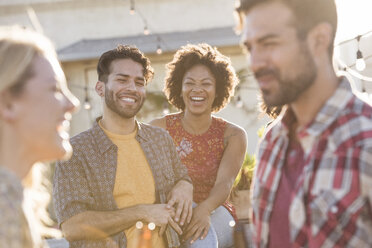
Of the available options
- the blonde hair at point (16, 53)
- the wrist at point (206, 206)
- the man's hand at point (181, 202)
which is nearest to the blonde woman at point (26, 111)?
the blonde hair at point (16, 53)

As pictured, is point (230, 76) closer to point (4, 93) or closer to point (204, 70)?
point (204, 70)

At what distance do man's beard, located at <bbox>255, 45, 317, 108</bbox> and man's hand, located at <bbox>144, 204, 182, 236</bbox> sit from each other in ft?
5.72

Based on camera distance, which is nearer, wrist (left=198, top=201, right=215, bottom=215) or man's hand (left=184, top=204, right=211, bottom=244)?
man's hand (left=184, top=204, right=211, bottom=244)

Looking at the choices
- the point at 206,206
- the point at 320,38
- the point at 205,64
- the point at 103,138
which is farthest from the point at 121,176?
the point at 320,38

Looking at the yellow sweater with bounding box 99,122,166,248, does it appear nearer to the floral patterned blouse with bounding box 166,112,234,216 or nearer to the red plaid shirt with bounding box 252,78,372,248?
the floral patterned blouse with bounding box 166,112,234,216

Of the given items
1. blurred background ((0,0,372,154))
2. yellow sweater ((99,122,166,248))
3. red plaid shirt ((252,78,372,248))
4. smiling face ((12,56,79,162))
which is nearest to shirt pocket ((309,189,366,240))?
red plaid shirt ((252,78,372,248))

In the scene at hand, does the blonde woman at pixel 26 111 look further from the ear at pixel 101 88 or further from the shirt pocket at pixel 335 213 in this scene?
the ear at pixel 101 88

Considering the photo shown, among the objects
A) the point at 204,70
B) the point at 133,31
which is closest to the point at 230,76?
the point at 204,70

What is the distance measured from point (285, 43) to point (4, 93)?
3.57ft

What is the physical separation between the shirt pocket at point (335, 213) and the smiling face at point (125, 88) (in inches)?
87.6

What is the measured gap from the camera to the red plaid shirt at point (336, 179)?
6.70 feet

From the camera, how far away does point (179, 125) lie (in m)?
5.11

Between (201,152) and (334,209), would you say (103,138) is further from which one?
(334,209)

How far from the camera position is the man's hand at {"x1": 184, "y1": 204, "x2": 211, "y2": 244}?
4.12m
